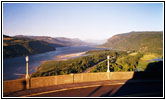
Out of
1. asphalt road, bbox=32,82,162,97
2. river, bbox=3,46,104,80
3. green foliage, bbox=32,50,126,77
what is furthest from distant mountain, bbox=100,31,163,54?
asphalt road, bbox=32,82,162,97

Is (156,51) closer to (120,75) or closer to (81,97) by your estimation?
(120,75)

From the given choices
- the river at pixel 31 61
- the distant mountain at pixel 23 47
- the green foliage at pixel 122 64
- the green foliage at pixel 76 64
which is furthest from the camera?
the distant mountain at pixel 23 47

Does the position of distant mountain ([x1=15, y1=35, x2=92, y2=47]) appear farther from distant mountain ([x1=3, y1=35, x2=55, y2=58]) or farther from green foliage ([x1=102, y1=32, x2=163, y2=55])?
green foliage ([x1=102, y1=32, x2=163, y2=55])

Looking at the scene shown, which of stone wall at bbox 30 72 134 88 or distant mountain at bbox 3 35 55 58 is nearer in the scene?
stone wall at bbox 30 72 134 88

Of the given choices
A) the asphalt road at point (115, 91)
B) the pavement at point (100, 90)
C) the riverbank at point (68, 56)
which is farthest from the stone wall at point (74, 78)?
the riverbank at point (68, 56)

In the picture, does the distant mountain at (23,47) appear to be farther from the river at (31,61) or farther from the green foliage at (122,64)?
the green foliage at (122,64)

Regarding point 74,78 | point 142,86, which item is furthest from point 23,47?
point 142,86

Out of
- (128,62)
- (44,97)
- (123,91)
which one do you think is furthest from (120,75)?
(128,62)
